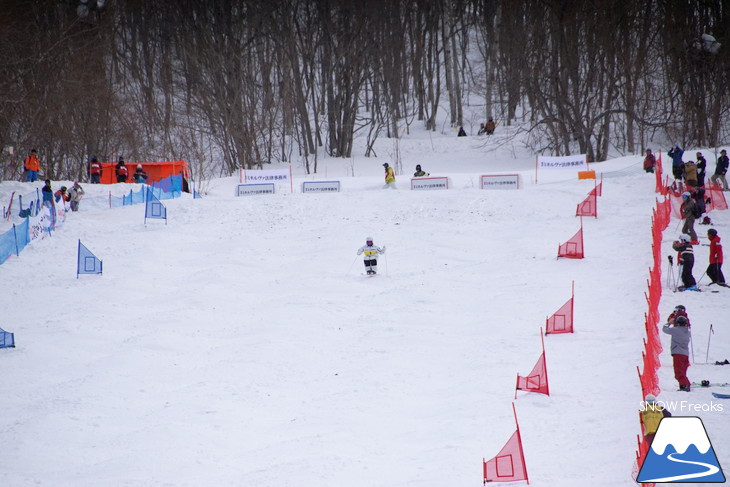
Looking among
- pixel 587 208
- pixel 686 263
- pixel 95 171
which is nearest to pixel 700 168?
pixel 587 208

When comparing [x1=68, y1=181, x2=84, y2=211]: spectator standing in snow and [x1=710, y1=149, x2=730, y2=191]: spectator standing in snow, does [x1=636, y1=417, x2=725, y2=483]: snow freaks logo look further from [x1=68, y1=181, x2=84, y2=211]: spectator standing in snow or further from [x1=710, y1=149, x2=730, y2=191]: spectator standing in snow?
[x1=68, y1=181, x2=84, y2=211]: spectator standing in snow

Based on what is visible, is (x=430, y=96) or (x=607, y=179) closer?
(x=607, y=179)

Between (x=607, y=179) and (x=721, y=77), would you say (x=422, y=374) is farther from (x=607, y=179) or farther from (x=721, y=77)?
(x=721, y=77)

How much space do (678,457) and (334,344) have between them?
9057mm

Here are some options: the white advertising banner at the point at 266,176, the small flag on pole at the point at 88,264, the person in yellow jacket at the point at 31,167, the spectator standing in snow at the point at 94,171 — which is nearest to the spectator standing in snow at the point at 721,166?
the white advertising banner at the point at 266,176

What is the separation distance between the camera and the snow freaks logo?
8.33 meters

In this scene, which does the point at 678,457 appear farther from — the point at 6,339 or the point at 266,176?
the point at 266,176

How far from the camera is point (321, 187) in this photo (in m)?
32.1

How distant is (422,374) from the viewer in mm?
14867

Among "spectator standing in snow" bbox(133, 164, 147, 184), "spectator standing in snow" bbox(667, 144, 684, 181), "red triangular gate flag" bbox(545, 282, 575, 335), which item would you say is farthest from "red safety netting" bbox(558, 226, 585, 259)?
"spectator standing in snow" bbox(133, 164, 147, 184)

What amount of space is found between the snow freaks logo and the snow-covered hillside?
1.07 metres

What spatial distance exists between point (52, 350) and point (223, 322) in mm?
3523

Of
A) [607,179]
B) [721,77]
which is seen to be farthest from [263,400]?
[721,77]

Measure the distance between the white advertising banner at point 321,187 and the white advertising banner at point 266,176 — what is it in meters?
2.98
